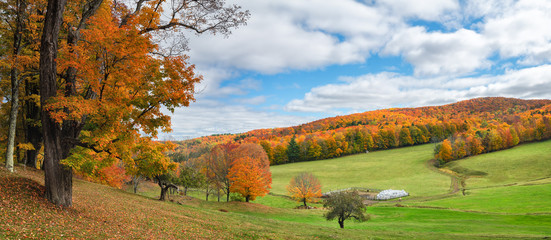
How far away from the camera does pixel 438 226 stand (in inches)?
1176

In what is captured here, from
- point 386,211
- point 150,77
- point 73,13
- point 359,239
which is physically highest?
point 73,13

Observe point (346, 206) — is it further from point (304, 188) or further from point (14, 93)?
point (14, 93)

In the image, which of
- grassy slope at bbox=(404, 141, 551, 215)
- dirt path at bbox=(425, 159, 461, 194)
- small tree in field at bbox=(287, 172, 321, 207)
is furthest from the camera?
dirt path at bbox=(425, 159, 461, 194)

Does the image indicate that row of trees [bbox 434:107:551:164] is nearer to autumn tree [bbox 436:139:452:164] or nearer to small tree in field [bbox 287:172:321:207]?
autumn tree [bbox 436:139:452:164]

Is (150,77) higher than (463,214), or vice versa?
(150,77)

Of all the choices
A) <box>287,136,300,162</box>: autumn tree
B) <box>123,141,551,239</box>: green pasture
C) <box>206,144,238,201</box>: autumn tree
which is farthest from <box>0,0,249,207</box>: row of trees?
<box>287,136,300,162</box>: autumn tree

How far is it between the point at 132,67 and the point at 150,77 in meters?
0.95

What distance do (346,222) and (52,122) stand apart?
1471 inches

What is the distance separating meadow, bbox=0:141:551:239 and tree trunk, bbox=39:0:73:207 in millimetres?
820

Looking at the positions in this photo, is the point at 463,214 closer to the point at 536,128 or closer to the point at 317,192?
the point at 317,192

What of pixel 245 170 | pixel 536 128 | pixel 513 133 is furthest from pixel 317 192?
pixel 536 128

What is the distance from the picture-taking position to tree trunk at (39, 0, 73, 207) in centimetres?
1203

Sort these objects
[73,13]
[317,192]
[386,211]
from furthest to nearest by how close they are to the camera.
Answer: [317,192] < [386,211] < [73,13]

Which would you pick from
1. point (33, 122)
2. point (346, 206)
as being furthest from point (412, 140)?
point (33, 122)
